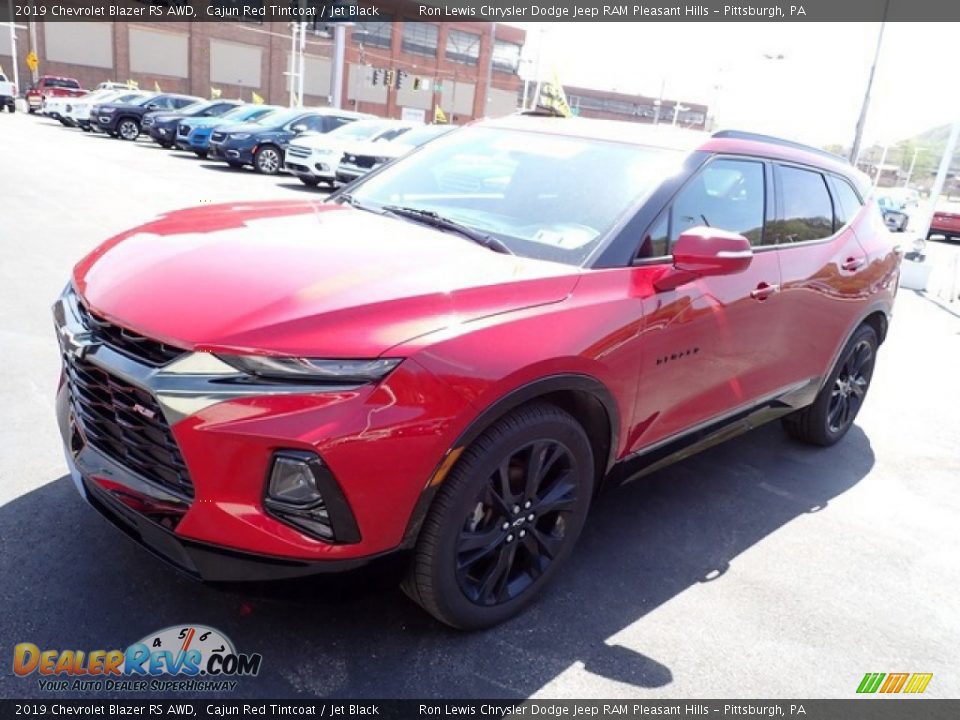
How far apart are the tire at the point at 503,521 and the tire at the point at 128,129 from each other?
25.7 m

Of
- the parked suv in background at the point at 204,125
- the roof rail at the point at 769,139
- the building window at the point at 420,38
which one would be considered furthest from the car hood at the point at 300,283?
the building window at the point at 420,38

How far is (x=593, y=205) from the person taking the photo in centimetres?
306

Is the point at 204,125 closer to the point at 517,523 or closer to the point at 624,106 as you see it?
the point at 517,523

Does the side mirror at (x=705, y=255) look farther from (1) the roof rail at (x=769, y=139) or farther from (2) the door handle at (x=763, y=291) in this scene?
(1) the roof rail at (x=769, y=139)

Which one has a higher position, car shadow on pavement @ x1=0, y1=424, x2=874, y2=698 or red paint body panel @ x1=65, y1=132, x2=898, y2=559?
red paint body panel @ x1=65, y1=132, x2=898, y2=559

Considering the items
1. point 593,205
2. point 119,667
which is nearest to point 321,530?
point 119,667

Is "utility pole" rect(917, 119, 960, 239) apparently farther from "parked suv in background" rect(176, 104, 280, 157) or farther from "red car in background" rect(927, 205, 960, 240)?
"parked suv in background" rect(176, 104, 280, 157)

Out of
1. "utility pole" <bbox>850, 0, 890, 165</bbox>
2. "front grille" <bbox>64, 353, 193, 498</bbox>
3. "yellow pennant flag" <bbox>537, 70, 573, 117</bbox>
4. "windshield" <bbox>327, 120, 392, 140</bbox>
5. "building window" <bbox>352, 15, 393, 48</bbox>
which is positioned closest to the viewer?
"front grille" <bbox>64, 353, 193, 498</bbox>

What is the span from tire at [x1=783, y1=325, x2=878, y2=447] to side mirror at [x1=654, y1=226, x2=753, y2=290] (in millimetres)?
2010

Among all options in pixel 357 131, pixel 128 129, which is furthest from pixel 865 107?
pixel 128 129

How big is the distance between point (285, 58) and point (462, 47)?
1808cm

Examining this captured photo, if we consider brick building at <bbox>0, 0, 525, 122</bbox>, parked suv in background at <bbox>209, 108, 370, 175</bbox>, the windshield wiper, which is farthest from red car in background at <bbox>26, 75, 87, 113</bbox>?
the windshield wiper

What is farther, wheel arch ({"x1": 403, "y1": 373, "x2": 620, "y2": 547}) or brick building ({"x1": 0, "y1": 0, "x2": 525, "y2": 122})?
brick building ({"x1": 0, "y1": 0, "x2": 525, "y2": 122})

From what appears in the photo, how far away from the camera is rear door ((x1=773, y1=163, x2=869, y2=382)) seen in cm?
377
